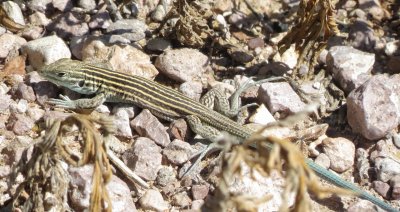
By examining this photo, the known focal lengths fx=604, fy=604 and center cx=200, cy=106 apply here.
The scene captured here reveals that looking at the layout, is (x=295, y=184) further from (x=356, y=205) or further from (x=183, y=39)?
(x=183, y=39)

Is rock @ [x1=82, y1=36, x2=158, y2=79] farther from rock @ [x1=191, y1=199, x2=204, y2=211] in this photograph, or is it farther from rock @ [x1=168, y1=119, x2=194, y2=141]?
rock @ [x1=191, y1=199, x2=204, y2=211]

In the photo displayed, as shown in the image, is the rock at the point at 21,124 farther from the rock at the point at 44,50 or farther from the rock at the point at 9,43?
the rock at the point at 9,43

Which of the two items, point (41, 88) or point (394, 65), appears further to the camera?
point (394, 65)

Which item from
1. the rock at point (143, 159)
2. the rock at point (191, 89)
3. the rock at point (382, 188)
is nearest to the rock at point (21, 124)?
the rock at point (143, 159)

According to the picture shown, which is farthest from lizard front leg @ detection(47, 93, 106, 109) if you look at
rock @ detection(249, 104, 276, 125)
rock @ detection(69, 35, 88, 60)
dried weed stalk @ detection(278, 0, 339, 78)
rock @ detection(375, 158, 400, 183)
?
rock @ detection(375, 158, 400, 183)

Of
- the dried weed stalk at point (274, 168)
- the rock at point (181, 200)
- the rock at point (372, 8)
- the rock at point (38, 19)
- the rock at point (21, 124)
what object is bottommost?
the rock at point (181, 200)

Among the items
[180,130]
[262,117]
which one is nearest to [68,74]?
[180,130]

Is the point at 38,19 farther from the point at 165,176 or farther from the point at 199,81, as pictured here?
the point at 165,176
